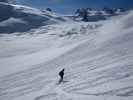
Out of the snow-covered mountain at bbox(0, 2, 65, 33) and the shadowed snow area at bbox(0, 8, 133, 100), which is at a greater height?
the snow-covered mountain at bbox(0, 2, 65, 33)

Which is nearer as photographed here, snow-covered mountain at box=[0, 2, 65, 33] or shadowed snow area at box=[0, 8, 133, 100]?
shadowed snow area at box=[0, 8, 133, 100]

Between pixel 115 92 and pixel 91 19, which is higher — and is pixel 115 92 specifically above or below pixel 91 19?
below

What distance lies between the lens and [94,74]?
789 inches

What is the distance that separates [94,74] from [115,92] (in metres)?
5.18

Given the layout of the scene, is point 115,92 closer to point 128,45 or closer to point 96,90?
point 96,90

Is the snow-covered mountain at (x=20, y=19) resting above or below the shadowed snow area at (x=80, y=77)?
above

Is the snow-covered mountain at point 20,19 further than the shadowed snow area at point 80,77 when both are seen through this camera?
Yes

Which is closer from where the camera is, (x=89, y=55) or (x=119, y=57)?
(x=119, y=57)

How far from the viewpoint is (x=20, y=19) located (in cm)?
11150

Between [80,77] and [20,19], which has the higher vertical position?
[20,19]

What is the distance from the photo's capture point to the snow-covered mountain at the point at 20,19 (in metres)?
100

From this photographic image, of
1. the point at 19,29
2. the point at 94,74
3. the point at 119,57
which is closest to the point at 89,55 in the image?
the point at 119,57

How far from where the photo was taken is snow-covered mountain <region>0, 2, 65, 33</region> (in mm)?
100125

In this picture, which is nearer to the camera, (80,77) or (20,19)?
(80,77)
